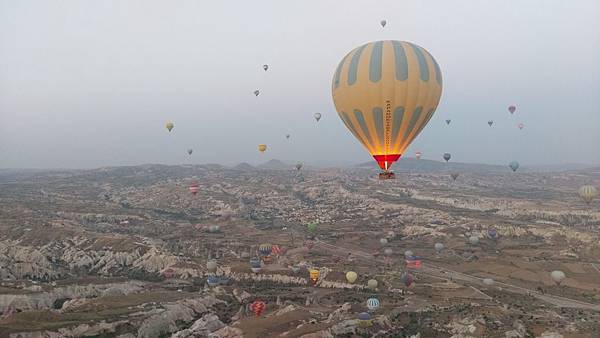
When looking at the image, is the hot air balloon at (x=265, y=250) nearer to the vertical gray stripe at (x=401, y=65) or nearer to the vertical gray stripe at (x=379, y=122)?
the vertical gray stripe at (x=379, y=122)

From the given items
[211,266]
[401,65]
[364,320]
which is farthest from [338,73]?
[211,266]

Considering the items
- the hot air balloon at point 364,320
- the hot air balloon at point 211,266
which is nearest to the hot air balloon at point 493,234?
the hot air balloon at point 211,266

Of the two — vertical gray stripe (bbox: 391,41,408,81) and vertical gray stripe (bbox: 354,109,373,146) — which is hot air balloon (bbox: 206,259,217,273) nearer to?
vertical gray stripe (bbox: 354,109,373,146)

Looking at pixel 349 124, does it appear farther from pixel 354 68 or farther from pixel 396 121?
pixel 354 68

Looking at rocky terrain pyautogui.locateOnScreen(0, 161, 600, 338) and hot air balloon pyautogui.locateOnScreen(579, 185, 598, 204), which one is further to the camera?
hot air balloon pyautogui.locateOnScreen(579, 185, 598, 204)

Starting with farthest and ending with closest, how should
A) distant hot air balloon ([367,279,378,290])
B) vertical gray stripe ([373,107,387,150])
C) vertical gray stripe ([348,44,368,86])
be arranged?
distant hot air balloon ([367,279,378,290]) < vertical gray stripe ([348,44,368,86]) < vertical gray stripe ([373,107,387,150])

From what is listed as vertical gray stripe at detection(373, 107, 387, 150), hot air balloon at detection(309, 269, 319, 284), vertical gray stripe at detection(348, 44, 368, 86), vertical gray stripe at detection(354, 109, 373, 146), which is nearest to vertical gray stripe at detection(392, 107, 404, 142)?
vertical gray stripe at detection(373, 107, 387, 150)

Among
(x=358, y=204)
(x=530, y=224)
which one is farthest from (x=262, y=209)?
(x=530, y=224)
